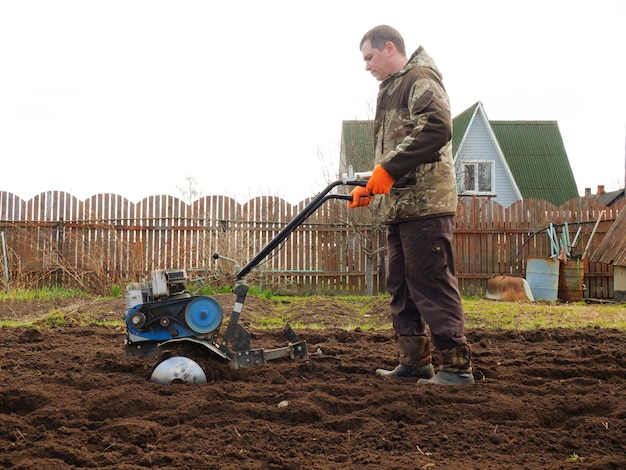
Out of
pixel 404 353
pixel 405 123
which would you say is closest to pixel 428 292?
pixel 404 353

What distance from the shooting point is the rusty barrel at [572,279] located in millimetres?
12805

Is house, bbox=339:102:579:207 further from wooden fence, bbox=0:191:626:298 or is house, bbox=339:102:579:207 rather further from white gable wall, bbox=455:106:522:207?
wooden fence, bbox=0:191:626:298

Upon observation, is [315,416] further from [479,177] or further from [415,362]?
[479,177]

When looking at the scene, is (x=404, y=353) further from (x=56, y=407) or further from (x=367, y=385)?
(x=56, y=407)

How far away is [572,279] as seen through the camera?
1283 cm

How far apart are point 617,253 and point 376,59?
1004 centimetres

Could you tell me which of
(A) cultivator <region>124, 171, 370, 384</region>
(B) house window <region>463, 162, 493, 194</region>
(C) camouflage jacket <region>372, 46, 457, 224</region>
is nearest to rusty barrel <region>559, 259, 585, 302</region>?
(C) camouflage jacket <region>372, 46, 457, 224</region>

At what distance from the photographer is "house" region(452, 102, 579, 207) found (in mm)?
23172

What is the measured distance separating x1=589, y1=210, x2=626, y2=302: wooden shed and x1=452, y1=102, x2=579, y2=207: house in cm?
838

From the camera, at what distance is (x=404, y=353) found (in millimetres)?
4008

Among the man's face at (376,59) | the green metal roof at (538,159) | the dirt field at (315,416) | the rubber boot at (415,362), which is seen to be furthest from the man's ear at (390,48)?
the green metal roof at (538,159)

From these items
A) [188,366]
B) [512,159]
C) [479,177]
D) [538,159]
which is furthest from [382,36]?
[538,159]

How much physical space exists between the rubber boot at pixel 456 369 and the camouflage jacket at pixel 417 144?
81cm

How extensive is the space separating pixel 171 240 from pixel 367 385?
10.6 metres
